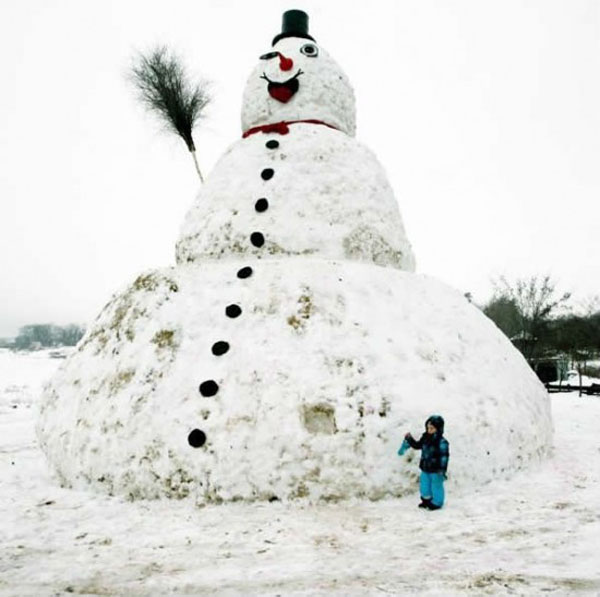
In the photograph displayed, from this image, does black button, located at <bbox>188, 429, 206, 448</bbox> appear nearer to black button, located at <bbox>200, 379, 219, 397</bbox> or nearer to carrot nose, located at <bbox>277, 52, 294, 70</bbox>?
black button, located at <bbox>200, 379, 219, 397</bbox>

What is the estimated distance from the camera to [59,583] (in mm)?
3619

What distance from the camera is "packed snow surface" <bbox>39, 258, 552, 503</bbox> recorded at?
5355 mm

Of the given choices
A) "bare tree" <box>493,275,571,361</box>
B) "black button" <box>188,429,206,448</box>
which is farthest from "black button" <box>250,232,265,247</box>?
"bare tree" <box>493,275,571,361</box>

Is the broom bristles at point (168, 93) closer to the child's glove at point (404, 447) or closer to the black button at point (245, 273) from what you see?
the black button at point (245, 273)

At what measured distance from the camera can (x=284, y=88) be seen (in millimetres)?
8367

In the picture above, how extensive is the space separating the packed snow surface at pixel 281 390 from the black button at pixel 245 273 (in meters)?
0.07

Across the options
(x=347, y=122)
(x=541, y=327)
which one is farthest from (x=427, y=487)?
(x=541, y=327)

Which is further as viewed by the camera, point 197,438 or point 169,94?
point 169,94

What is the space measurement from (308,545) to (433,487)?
5.57ft

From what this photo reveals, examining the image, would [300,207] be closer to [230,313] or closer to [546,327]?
[230,313]

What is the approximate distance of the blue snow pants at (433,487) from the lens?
5.15m

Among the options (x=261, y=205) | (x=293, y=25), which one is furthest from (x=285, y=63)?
(x=261, y=205)

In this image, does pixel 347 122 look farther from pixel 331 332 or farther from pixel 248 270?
pixel 331 332

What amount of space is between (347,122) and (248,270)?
14.0 ft
